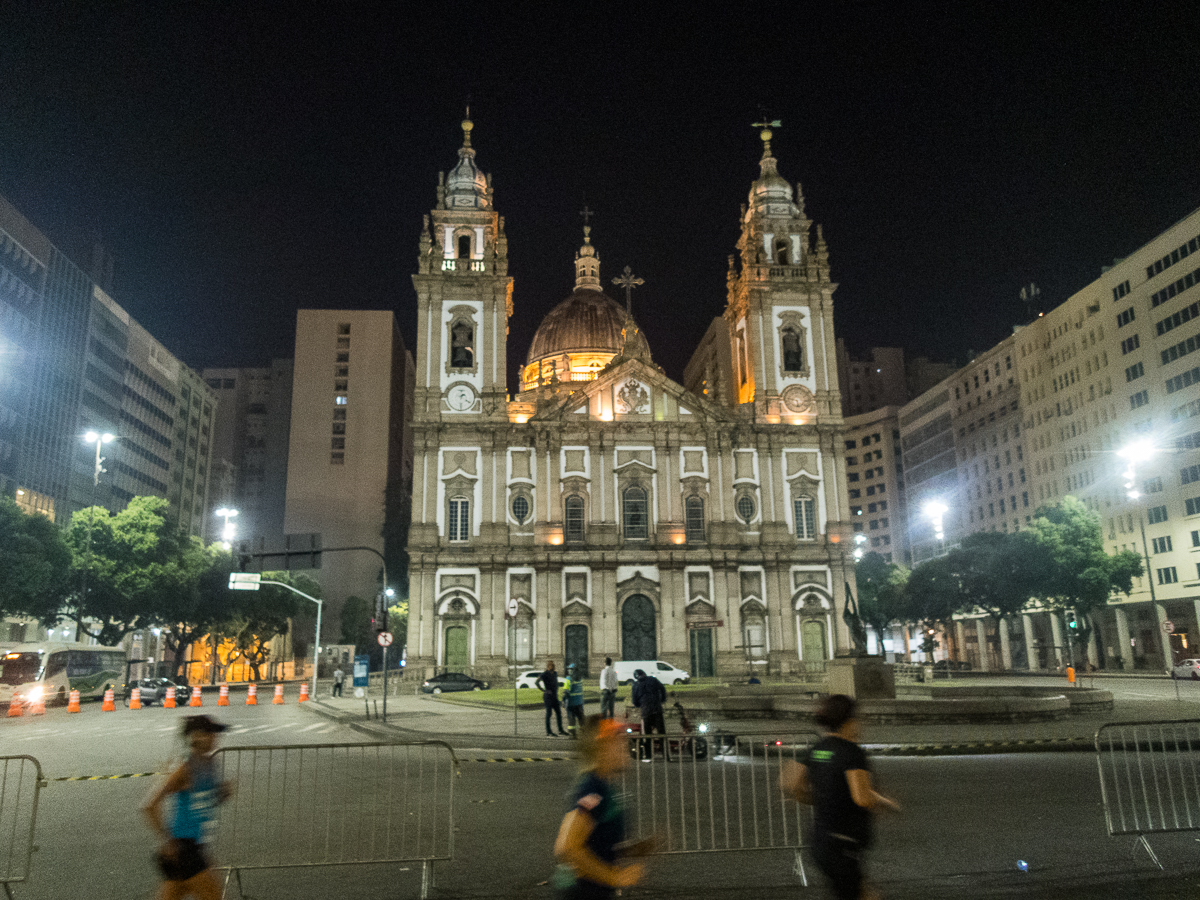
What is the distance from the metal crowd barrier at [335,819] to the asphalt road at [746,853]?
20 cm

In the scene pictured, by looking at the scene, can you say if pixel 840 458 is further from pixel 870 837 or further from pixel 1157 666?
pixel 870 837

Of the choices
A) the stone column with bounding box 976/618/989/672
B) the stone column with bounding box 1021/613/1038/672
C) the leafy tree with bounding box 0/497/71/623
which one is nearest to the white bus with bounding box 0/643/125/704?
the leafy tree with bounding box 0/497/71/623

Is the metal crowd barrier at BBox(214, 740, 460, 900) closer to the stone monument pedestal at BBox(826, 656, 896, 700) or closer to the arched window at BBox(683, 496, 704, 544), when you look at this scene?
the stone monument pedestal at BBox(826, 656, 896, 700)

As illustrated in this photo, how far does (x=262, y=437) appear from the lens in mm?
132250

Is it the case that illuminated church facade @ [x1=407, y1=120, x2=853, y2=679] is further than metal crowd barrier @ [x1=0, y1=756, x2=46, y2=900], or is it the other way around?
illuminated church facade @ [x1=407, y1=120, x2=853, y2=679]

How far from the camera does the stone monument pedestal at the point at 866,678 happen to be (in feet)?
79.5

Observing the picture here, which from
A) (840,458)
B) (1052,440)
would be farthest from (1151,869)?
(1052,440)

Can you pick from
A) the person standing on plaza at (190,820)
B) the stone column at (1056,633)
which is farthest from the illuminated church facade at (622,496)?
the person standing on plaza at (190,820)

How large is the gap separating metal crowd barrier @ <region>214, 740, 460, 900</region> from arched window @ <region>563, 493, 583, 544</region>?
36.6 meters

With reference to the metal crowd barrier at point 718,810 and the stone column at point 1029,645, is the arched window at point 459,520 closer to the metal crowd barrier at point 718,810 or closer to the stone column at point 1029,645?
the metal crowd barrier at point 718,810

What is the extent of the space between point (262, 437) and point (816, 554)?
98225 millimetres

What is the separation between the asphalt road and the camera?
8273 millimetres

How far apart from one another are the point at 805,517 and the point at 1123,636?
84.2 ft

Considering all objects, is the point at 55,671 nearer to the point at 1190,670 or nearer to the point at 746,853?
the point at 746,853
